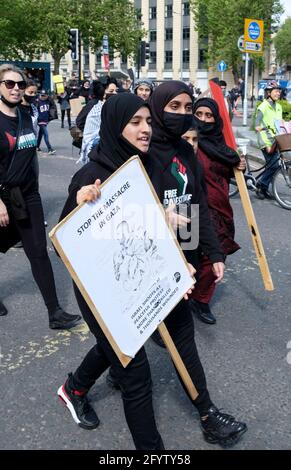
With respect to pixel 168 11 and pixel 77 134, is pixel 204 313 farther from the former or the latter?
pixel 168 11

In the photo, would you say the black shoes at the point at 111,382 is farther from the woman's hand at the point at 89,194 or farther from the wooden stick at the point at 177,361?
the woman's hand at the point at 89,194

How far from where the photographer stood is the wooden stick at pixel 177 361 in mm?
2410

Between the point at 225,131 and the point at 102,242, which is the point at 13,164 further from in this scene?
the point at 102,242

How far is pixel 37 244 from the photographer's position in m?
3.94

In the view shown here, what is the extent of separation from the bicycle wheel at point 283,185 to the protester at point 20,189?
4733 mm

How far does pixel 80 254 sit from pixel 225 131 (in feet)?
7.94

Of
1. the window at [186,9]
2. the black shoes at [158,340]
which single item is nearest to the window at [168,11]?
the window at [186,9]

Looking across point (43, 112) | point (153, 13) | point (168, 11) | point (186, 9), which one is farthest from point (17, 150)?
point (153, 13)

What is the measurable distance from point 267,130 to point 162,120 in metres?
5.78

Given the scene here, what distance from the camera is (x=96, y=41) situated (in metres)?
45.4

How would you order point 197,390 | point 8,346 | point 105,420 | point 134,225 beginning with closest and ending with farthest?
point 134,225 < point 197,390 < point 105,420 < point 8,346

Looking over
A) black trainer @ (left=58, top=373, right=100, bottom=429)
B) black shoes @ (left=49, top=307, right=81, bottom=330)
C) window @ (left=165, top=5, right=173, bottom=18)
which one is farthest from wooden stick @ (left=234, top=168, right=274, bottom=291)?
window @ (left=165, top=5, right=173, bottom=18)

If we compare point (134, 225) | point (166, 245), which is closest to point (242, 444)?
point (166, 245)

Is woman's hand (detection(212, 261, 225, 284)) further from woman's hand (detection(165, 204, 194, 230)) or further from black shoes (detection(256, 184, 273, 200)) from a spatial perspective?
black shoes (detection(256, 184, 273, 200))
